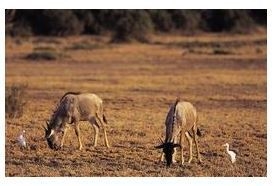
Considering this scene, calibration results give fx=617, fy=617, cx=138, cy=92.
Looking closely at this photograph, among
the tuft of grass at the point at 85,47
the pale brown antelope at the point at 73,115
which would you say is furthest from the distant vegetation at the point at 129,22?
the pale brown antelope at the point at 73,115

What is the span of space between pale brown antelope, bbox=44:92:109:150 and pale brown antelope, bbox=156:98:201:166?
68.6 inches

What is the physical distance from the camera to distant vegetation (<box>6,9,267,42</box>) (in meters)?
44.9

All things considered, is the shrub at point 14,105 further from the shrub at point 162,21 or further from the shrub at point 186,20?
the shrub at point 186,20

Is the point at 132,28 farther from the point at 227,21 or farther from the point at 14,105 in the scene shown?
the point at 14,105

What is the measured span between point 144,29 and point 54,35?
7554 millimetres

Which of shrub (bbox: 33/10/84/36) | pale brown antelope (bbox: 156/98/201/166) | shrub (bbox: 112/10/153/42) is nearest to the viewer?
pale brown antelope (bbox: 156/98/201/166)

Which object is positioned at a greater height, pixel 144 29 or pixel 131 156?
pixel 144 29

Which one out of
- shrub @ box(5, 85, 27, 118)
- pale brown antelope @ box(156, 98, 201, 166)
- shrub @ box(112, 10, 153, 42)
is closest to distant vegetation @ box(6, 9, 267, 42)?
shrub @ box(112, 10, 153, 42)

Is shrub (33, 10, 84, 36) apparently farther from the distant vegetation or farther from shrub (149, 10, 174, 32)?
shrub (149, 10, 174, 32)

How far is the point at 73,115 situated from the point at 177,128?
228 centimetres

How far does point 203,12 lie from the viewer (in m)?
53.8

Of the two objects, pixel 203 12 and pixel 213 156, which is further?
pixel 203 12
